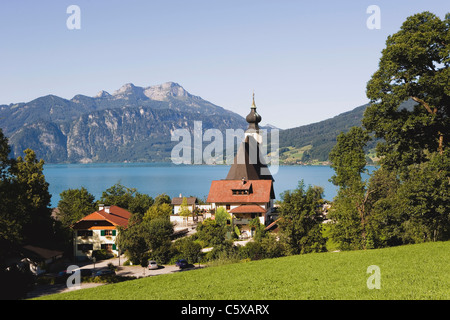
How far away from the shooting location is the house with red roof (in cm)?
4919

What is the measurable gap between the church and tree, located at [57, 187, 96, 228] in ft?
60.2

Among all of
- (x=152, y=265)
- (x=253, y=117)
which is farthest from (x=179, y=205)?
(x=152, y=265)

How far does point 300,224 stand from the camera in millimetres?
30797

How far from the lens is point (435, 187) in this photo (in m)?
23.5

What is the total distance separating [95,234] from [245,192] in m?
22.0

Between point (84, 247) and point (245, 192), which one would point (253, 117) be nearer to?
point (245, 192)

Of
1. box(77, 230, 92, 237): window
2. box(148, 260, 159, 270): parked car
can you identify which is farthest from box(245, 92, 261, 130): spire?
box(148, 260, 159, 270): parked car

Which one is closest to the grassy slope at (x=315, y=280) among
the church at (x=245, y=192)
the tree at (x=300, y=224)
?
the tree at (x=300, y=224)

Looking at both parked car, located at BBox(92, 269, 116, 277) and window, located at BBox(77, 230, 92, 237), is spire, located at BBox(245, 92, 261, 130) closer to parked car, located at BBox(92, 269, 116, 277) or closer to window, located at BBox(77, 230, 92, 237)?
window, located at BBox(77, 230, 92, 237)

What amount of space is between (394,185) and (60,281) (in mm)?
36605

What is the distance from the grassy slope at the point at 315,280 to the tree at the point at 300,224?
3.25 m

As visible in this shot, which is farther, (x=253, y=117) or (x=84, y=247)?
(x=253, y=117)
